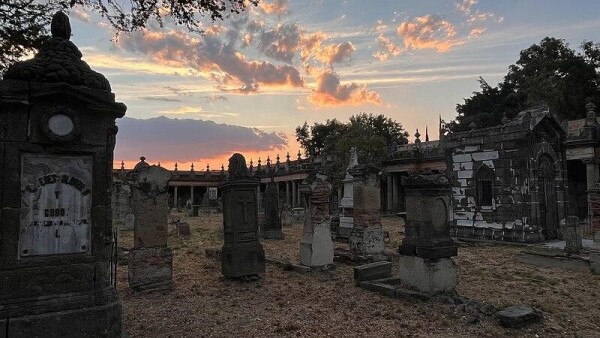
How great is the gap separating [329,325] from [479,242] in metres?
12.7

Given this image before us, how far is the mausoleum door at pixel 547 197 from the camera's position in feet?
52.8

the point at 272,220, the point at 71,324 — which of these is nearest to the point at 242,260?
the point at 71,324

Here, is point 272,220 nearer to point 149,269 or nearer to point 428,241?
point 149,269

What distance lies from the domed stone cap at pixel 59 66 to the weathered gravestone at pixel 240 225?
4853mm

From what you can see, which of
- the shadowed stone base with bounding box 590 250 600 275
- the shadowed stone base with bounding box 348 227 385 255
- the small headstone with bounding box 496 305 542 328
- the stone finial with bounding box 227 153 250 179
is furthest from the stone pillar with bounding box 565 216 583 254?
the stone finial with bounding box 227 153 250 179

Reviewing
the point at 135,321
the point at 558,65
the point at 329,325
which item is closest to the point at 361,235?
the point at 329,325

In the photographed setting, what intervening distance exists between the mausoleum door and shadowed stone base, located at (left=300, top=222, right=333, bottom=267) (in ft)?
35.0

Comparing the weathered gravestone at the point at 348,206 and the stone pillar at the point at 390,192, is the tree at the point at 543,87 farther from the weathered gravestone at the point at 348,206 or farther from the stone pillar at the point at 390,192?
the weathered gravestone at the point at 348,206

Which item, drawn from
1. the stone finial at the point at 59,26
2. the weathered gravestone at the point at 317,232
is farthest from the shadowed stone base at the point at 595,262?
the stone finial at the point at 59,26

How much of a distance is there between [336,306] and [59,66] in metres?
5.31

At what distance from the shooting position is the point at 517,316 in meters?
5.65

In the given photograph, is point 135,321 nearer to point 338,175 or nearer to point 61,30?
point 61,30

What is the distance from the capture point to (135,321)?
6008 mm

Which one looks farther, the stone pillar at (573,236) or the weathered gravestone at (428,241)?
the stone pillar at (573,236)
